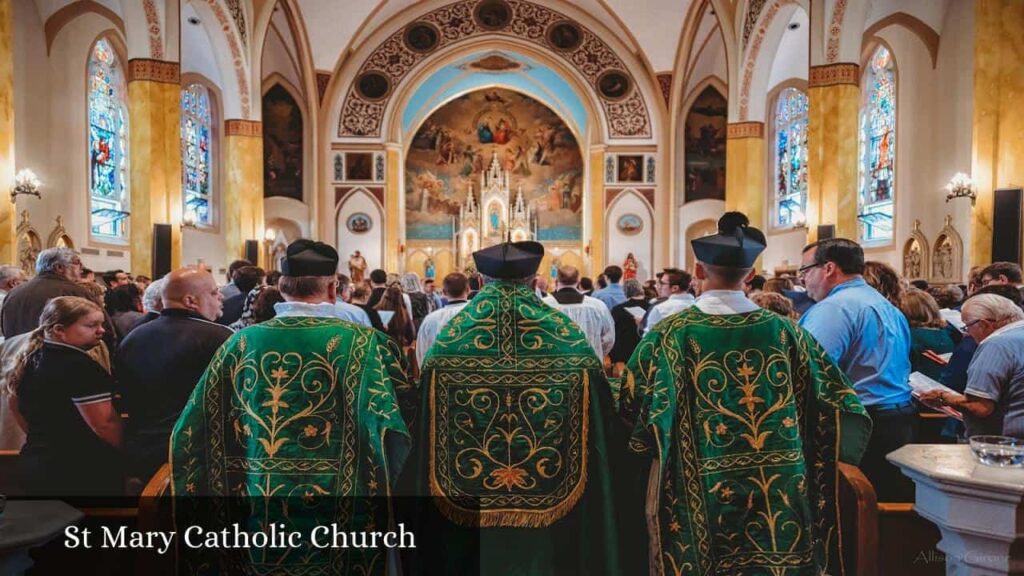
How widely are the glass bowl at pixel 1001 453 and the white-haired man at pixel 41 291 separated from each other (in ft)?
18.4

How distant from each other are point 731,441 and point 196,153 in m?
18.8

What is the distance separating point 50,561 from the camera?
10.2ft

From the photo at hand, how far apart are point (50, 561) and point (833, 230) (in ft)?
39.0

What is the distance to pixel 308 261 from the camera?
2855mm

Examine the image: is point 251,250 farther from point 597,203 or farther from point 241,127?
point 597,203

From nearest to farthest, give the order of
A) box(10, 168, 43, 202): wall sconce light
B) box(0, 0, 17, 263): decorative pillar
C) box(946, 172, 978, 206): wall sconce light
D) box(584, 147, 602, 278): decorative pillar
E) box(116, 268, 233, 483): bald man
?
box(116, 268, 233, 483): bald man < box(0, 0, 17, 263): decorative pillar < box(946, 172, 978, 206): wall sconce light < box(10, 168, 43, 202): wall sconce light < box(584, 147, 602, 278): decorative pillar

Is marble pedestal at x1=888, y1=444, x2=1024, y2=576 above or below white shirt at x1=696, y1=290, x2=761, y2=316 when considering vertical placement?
below

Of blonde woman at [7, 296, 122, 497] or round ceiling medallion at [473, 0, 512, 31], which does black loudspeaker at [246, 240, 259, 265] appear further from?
blonde woman at [7, 296, 122, 497]

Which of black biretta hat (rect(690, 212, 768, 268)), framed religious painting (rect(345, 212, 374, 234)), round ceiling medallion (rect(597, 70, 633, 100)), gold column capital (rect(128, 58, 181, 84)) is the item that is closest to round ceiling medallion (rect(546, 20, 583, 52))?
round ceiling medallion (rect(597, 70, 633, 100))

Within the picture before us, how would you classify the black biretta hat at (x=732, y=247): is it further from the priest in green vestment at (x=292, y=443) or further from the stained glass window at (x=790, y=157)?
the stained glass window at (x=790, y=157)

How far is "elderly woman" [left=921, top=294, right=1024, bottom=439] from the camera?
10.2 ft

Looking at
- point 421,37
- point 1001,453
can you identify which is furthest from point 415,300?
point 421,37

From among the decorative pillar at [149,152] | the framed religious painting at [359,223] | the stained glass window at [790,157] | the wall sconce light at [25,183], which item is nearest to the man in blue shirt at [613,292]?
the decorative pillar at [149,152]

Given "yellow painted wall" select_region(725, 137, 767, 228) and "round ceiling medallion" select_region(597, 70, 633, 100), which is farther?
"round ceiling medallion" select_region(597, 70, 633, 100)
